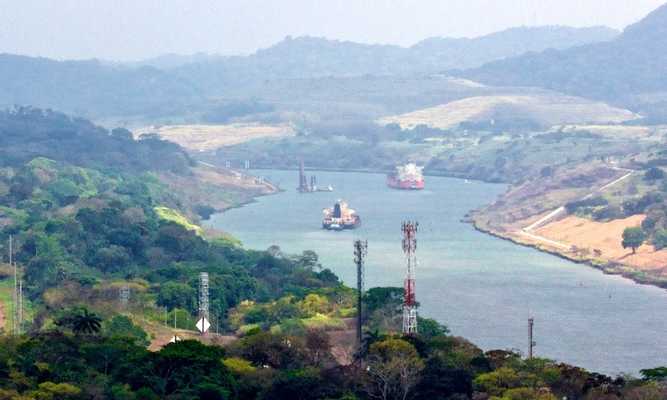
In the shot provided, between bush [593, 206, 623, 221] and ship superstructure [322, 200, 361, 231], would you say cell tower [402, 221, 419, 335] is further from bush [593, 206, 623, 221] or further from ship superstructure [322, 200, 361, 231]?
ship superstructure [322, 200, 361, 231]

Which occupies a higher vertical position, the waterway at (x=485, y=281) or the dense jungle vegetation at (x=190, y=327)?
the dense jungle vegetation at (x=190, y=327)

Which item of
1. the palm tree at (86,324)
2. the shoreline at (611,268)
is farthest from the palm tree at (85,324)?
the shoreline at (611,268)

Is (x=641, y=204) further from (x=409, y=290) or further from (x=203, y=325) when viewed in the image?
Result: (x=409, y=290)

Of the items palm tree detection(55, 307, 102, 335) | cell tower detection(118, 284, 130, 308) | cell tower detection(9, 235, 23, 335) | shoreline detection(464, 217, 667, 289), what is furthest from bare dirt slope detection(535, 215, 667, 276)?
palm tree detection(55, 307, 102, 335)

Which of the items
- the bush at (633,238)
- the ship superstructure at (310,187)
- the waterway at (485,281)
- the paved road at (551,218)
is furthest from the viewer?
the ship superstructure at (310,187)

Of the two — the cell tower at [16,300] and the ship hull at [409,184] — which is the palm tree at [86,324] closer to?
the cell tower at [16,300]

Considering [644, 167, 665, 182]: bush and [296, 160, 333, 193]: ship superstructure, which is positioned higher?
[644, 167, 665, 182]: bush
